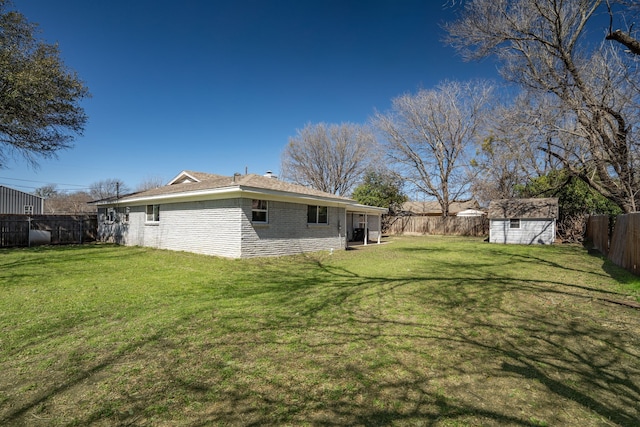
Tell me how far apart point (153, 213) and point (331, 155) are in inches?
846

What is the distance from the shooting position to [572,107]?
11.7 metres

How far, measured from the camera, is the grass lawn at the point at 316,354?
2484mm

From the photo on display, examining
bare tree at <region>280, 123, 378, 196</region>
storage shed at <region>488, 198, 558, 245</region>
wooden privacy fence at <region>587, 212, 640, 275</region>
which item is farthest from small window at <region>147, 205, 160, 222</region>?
storage shed at <region>488, 198, 558, 245</region>

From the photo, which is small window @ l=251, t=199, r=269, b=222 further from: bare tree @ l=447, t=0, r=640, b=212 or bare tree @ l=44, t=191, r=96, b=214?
bare tree @ l=44, t=191, r=96, b=214

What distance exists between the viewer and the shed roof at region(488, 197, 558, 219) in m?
20.1

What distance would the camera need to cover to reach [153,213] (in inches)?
604

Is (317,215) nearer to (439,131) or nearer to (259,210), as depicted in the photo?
(259,210)

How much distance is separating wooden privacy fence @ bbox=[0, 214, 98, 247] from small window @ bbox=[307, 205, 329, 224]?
14231 millimetres

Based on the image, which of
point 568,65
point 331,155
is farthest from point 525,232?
point 331,155

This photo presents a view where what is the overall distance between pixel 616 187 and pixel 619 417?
54.4ft

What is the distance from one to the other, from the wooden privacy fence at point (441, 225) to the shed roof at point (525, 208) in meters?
5.16

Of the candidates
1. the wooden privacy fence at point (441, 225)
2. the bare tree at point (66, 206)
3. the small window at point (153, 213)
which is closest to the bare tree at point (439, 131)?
the wooden privacy fence at point (441, 225)

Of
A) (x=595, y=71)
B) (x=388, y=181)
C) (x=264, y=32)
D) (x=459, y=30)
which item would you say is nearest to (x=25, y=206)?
(x=264, y=32)

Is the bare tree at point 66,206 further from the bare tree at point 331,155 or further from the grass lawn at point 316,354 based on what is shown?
the grass lawn at point 316,354
